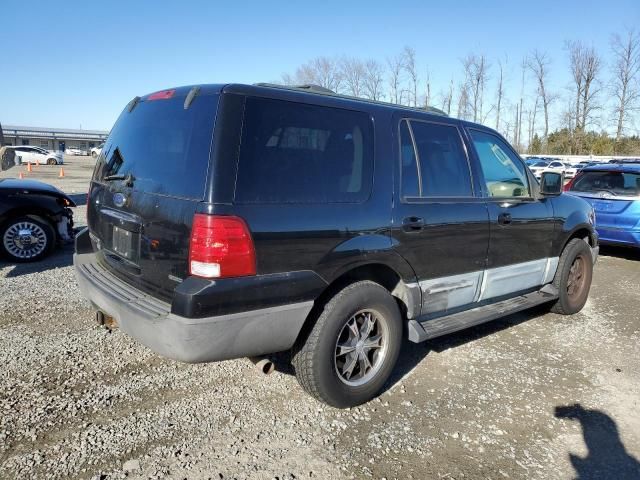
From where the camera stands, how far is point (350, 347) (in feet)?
10.4

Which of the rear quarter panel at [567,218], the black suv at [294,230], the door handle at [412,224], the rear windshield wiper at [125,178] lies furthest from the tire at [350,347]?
the rear quarter panel at [567,218]

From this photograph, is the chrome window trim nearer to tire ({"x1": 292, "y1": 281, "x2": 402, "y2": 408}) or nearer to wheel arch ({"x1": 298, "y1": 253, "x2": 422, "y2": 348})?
wheel arch ({"x1": 298, "y1": 253, "x2": 422, "y2": 348})

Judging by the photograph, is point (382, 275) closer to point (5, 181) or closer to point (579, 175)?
point (5, 181)

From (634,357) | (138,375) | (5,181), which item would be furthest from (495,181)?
(5,181)

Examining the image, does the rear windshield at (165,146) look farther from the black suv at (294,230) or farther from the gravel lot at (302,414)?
the gravel lot at (302,414)

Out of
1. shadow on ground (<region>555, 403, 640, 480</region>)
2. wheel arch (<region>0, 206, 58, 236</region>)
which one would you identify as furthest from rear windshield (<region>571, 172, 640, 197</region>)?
wheel arch (<region>0, 206, 58, 236</region>)

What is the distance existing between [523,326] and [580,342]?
559 mm

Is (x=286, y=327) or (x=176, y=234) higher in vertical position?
(x=176, y=234)

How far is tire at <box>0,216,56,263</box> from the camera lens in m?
6.34

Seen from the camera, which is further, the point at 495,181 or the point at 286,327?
the point at 495,181

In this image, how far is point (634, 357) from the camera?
4316 mm

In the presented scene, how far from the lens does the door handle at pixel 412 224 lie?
3.31 m

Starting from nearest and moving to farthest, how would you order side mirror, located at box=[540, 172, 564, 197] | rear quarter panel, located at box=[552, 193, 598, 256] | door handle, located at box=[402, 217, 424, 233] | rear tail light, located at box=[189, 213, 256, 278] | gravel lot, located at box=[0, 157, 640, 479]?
rear tail light, located at box=[189, 213, 256, 278], gravel lot, located at box=[0, 157, 640, 479], door handle, located at box=[402, 217, 424, 233], side mirror, located at box=[540, 172, 564, 197], rear quarter panel, located at box=[552, 193, 598, 256]

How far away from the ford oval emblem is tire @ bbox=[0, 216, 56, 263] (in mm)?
4179
